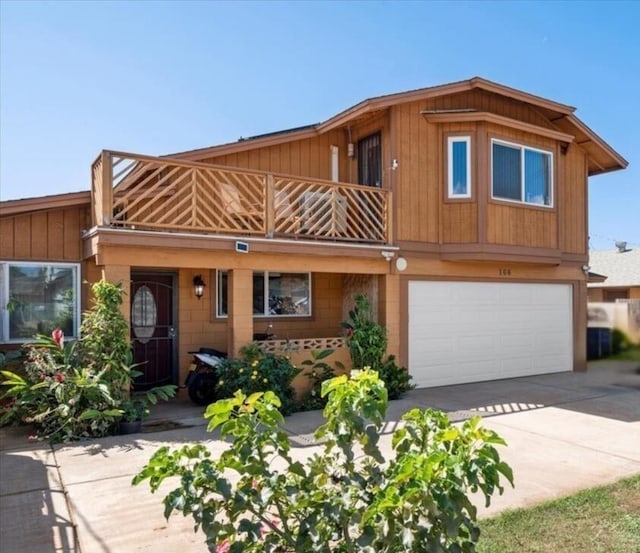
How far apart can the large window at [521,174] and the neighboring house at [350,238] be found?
4 centimetres

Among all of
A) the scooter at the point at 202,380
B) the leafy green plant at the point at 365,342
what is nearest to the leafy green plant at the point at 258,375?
the scooter at the point at 202,380

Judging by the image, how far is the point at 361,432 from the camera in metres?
2.84

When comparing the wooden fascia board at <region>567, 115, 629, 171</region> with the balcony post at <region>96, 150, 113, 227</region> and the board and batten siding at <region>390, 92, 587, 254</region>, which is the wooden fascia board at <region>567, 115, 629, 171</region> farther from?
the balcony post at <region>96, 150, 113, 227</region>

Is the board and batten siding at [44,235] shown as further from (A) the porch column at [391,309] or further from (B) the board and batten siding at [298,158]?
(A) the porch column at [391,309]

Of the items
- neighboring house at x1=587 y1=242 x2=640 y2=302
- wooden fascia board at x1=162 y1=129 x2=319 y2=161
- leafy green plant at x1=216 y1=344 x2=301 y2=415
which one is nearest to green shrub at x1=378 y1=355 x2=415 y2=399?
leafy green plant at x1=216 y1=344 x2=301 y2=415

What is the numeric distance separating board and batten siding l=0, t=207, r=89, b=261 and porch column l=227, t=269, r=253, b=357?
282 centimetres

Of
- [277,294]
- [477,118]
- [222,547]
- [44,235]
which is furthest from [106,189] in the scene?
[477,118]

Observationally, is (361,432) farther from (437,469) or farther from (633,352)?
(633,352)

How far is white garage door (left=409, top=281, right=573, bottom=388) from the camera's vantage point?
36.0ft

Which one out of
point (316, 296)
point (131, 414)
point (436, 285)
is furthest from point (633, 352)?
point (131, 414)

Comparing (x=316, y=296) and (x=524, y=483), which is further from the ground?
(x=316, y=296)

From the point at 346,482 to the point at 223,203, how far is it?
23.1ft

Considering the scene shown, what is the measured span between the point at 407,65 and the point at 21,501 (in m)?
14.7

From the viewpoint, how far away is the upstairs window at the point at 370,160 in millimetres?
11266
